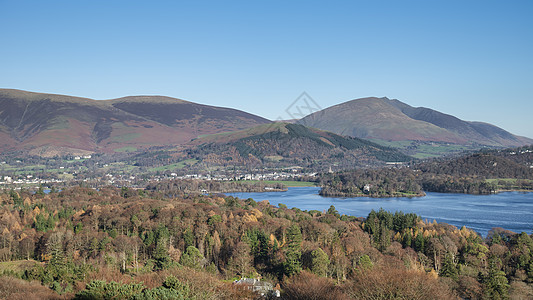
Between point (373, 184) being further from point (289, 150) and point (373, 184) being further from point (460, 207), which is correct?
point (289, 150)

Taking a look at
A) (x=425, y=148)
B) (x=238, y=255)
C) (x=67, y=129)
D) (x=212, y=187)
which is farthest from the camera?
(x=425, y=148)

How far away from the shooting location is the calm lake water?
142 ft

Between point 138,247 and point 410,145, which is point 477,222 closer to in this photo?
Result: point 138,247

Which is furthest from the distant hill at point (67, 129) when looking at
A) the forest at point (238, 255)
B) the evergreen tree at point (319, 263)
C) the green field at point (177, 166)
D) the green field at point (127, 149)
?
the evergreen tree at point (319, 263)

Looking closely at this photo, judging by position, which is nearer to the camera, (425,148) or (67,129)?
(67,129)

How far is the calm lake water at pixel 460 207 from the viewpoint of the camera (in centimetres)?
4313

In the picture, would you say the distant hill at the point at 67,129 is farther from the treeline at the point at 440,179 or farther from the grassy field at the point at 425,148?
the treeline at the point at 440,179

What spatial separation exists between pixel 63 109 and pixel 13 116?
18.6 m

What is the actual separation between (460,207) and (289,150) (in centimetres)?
8865

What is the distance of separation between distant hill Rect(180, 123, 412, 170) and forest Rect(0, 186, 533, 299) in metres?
89.6

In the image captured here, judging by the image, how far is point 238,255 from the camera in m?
25.1

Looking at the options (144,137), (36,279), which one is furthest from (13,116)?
(36,279)

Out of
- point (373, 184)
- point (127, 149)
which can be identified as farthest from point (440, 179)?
point (127, 149)

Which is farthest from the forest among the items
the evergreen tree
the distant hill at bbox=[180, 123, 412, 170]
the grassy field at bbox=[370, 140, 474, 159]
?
the grassy field at bbox=[370, 140, 474, 159]
